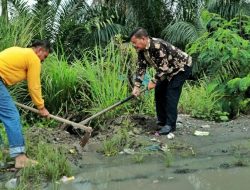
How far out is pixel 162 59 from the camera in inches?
304

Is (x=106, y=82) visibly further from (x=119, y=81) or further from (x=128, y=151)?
(x=128, y=151)

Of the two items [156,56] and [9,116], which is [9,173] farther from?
[156,56]

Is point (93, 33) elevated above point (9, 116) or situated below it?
above

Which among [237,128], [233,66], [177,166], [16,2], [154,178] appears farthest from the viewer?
[16,2]

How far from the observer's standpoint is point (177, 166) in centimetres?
632

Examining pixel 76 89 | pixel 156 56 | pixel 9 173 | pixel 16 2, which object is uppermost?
pixel 16 2

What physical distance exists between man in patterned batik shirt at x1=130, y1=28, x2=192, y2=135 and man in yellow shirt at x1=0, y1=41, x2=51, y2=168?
1.85 meters

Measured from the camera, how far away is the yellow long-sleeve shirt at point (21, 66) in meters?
6.17

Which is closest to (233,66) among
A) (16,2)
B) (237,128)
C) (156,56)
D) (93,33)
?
(237,128)

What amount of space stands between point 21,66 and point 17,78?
186 mm

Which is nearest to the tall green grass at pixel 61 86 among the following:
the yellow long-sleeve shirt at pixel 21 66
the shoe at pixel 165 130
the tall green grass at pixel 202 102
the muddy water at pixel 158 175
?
the shoe at pixel 165 130

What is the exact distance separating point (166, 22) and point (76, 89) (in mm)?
6655

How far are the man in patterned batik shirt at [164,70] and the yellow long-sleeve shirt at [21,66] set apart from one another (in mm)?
1858

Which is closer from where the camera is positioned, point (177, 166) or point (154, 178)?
point (154, 178)
